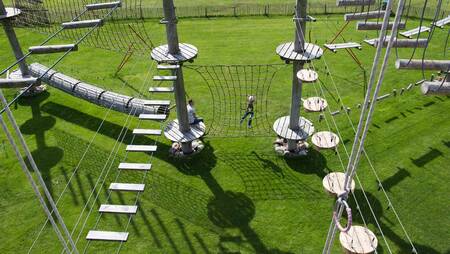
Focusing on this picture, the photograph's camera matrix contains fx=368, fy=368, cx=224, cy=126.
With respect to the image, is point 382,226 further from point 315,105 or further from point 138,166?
point 138,166

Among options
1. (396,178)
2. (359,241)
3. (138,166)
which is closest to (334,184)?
(359,241)

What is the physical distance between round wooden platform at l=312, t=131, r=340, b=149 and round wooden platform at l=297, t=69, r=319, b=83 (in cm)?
146

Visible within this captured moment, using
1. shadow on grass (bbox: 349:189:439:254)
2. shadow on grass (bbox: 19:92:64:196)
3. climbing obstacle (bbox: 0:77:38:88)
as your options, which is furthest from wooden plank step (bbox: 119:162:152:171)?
shadow on grass (bbox: 349:189:439:254)

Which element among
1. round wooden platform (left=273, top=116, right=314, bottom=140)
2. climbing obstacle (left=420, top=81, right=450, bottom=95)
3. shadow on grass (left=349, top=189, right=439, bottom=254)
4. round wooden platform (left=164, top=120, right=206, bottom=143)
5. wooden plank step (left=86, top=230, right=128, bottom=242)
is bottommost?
shadow on grass (left=349, top=189, right=439, bottom=254)

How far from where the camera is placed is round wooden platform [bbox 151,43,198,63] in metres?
9.27

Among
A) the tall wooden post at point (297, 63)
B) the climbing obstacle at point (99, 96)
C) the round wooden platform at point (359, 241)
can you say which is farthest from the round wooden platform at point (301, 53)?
the round wooden platform at point (359, 241)

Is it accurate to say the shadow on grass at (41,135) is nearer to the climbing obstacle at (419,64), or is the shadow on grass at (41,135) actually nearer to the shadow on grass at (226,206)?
the shadow on grass at (226,206)

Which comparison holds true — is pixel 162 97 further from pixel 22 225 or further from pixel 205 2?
pixel 205 2

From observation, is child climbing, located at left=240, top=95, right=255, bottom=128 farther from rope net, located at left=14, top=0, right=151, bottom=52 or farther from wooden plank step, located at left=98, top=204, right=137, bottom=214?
rope net, located at left=14, top=0, right=151, bottom=52

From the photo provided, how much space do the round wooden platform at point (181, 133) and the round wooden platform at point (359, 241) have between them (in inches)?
223

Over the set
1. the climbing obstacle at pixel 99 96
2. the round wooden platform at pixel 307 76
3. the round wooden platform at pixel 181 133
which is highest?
the round wooden platform at pixel 307 76

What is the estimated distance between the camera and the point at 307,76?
905 centimetres

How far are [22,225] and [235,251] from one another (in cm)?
539

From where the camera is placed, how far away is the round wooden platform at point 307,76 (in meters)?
8.91
